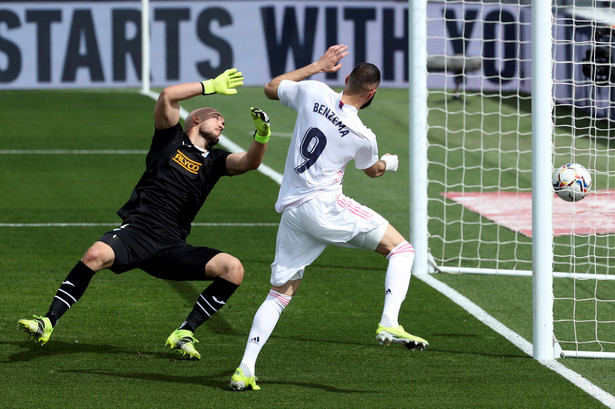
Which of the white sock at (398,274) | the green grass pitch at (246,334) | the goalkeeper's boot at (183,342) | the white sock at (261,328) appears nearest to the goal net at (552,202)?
the green grass pitch at (246,334)

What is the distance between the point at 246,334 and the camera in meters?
8.29

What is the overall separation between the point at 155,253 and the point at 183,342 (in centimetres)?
64

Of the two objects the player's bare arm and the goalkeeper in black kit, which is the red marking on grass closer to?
the goalkeeper in black kit

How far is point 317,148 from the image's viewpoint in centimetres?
680

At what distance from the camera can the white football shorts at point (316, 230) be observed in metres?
6.79

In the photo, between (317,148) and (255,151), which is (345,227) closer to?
(317,148)

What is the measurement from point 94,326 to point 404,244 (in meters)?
2.80

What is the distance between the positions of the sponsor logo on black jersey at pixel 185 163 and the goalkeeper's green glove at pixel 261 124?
1.66 ft

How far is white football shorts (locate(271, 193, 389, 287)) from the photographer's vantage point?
679 cm

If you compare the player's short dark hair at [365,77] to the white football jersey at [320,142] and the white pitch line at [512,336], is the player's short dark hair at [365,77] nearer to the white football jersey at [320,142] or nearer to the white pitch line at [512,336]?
the white football jersey at [320,142]

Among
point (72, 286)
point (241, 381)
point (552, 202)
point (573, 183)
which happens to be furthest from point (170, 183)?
point (573, 183)

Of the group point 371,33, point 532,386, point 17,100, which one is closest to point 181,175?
point 532,386

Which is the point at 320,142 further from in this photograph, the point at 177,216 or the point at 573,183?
the point at 573,183

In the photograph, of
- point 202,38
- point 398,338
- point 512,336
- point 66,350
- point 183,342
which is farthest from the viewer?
point 202,38
